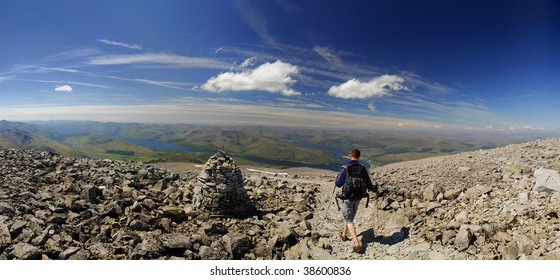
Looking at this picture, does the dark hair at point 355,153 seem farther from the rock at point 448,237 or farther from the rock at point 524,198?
the rock at point 524,198

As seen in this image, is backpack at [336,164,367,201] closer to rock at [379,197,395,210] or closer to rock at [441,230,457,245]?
rock at [441,230,457,245]

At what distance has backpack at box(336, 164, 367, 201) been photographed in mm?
8039

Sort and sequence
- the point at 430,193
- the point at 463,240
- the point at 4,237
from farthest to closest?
the point at 430,193 < the point at 463,240 < the point at 4,237

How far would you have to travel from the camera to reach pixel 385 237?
873 cm

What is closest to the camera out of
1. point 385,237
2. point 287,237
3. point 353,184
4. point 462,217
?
point 353,184

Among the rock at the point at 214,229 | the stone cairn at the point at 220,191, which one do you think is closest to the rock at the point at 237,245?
the rock at the point at 214,229

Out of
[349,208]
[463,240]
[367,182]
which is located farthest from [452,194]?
[349,208]

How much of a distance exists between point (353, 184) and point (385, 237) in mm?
2306

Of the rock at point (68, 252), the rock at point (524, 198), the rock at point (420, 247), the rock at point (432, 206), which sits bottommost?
the rock at point (420, 247)

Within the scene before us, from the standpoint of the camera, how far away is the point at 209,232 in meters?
8.75

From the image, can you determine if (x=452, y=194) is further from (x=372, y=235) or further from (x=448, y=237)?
(x=372, y=235)

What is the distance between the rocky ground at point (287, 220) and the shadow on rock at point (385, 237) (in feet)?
0.10

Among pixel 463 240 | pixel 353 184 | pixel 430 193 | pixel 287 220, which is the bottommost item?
pixel 287 220

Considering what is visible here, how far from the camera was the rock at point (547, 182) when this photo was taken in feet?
24.2
